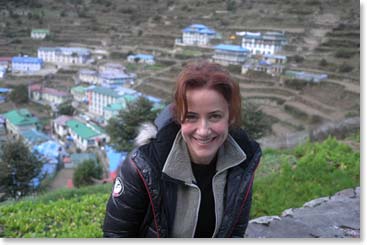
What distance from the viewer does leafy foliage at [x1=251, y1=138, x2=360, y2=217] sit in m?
2.47

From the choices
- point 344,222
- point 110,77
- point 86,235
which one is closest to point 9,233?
point 86,235

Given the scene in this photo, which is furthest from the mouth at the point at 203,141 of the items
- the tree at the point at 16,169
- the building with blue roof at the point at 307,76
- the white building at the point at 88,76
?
the white building at the point at 88,76

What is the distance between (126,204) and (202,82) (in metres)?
0.34

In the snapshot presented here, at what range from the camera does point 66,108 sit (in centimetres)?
903

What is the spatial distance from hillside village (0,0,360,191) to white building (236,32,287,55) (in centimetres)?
3

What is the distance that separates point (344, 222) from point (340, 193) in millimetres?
569

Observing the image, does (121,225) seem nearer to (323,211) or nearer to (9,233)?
(9,233)

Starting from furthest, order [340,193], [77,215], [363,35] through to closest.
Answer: [340,193]
[77,215]
[363,35]

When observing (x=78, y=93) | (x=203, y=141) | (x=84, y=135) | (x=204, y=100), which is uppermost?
(x=204, y=100)

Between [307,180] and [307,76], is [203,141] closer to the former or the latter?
[307,180]

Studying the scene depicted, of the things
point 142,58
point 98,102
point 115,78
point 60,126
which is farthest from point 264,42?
point 60,126

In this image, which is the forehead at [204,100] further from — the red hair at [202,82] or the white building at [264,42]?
the white building at [264,42]

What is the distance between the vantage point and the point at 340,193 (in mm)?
2326

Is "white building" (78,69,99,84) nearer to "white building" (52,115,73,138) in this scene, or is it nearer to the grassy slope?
"white building" (52,115,73,138)
